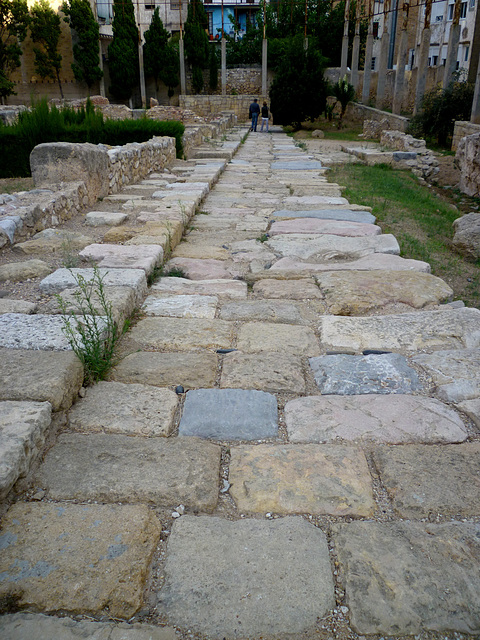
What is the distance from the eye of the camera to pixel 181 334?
9.63 feet

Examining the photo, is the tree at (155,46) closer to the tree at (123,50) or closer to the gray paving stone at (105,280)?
the tree at (123,50)

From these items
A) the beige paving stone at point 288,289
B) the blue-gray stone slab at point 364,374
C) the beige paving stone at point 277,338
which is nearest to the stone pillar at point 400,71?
the beige paving stone at point 288,289

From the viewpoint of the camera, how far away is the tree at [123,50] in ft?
96.2

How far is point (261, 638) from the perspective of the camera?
126 cm

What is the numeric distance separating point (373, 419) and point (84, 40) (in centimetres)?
3305

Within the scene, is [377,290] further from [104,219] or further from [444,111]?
[444,111]

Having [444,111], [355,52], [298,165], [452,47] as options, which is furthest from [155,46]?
[298,165]

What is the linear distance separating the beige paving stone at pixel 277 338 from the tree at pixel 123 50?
31717 mm

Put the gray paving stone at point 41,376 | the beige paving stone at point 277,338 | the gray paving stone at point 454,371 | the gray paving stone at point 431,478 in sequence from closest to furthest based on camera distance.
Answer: the gray paving stone at point 431,478
the gray paving stone at point 41,376
the gray paving stone at point 454,371
the beige paving stone at point 277,338

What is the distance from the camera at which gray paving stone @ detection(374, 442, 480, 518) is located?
170 centimetres

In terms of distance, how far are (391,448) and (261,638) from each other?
37.4 inches

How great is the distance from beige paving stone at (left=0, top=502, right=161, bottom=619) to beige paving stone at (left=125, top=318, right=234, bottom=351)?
1264 millimetres

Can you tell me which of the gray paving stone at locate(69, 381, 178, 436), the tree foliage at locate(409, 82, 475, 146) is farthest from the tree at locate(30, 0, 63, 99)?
the gray paving stone at locate(69, 381, 178, 436)

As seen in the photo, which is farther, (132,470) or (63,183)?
(63,183)
